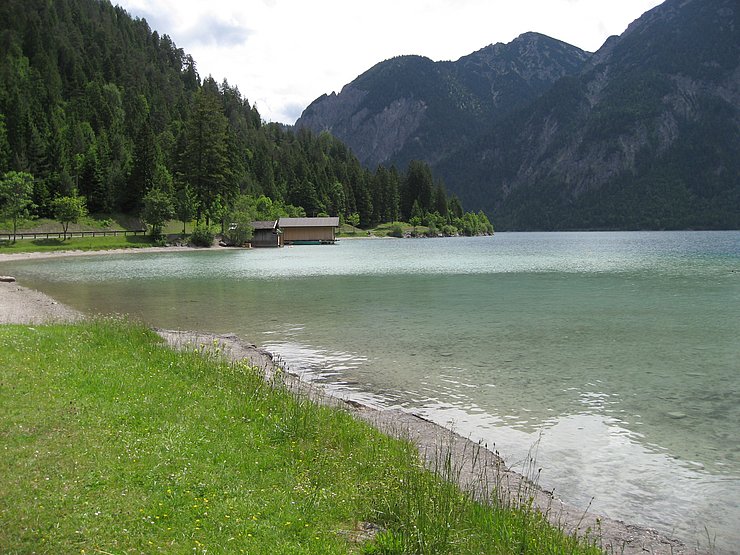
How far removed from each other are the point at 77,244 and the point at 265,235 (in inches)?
1503

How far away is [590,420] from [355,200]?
159343 mm

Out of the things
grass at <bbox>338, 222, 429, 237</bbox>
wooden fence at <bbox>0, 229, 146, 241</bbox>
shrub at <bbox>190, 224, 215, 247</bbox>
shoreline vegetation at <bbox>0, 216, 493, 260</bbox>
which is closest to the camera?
shoreline vegetation at <bbox>0, 216, 493, 260</bbox>

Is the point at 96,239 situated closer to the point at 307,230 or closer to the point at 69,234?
the point at 69,234

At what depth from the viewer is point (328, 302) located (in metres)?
32.0

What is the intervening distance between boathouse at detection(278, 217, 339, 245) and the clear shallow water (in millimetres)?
81352

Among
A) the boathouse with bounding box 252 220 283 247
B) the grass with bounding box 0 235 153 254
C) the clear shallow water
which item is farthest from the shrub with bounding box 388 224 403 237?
the clear shallow water

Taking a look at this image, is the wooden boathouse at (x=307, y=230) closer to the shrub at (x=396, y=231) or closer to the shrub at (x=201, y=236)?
the shrub at (x=201, y=236)

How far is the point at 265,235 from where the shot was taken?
369 ft

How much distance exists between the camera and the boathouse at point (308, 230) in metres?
125

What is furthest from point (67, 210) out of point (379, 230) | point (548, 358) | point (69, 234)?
point (379, 230)

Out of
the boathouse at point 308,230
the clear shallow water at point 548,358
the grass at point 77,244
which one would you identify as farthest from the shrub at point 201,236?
the clear shallow water at point 548,358

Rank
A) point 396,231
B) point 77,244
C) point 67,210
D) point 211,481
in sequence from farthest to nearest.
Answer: point 396,231 < point 77,244 < point 67,210 < point 211,481

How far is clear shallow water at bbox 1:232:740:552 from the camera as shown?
9586 mm

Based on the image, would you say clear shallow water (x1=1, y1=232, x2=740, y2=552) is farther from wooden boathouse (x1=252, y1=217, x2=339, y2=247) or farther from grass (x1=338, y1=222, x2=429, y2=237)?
grass (x1=338, y1=222, x2=429, y2=237)
